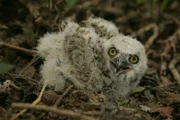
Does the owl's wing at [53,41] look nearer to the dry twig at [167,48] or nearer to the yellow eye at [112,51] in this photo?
the yellow eye at [112,51]

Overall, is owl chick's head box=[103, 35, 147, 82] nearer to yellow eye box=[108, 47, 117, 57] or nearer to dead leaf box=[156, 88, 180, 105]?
yellow eye box=[108, 47, 117, 57]

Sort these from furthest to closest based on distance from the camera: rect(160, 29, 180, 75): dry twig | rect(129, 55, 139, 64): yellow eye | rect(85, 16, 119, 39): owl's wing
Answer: rect(160, 29, 180, 75): dry twig < rect(85, 16, 119, 39): owl's wing < rect(129, 55, 139, 64): yellow eye

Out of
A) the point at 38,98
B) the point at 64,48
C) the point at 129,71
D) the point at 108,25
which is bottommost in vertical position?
the point at 38,98

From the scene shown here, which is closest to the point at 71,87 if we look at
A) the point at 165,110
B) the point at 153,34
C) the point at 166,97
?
the point at 165,110

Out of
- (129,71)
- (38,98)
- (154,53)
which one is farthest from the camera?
(154,53)

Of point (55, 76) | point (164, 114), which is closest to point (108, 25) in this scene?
point (55, 76)

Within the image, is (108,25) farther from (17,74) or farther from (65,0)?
(17,74)

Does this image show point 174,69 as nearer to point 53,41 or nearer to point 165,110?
point 165,110

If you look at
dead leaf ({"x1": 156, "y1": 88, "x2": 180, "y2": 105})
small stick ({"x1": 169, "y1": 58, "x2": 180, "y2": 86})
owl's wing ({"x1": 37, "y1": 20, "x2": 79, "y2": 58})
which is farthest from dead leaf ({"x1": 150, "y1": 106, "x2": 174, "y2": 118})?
owl's wing ({"x1": 37, "y1": 20, "x2": 79, "y2": 58})
